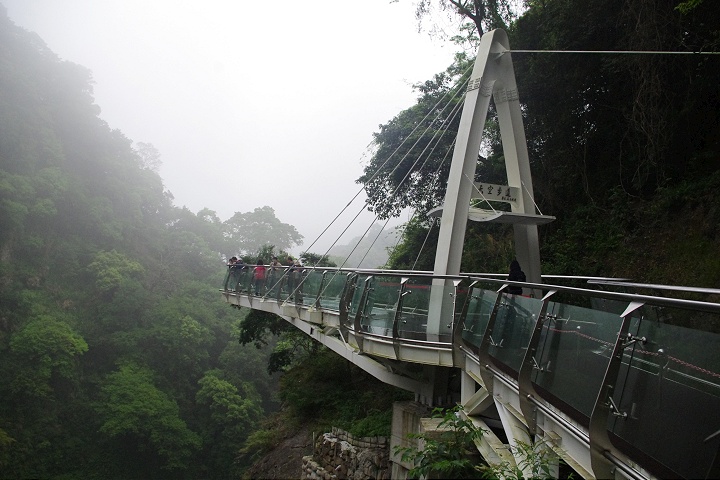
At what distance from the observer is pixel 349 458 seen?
9922 millimetres

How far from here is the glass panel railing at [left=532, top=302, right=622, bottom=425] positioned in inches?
113

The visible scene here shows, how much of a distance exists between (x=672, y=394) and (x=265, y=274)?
12.7 meters

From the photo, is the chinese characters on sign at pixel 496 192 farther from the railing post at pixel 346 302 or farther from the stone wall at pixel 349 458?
the stone wall at pixel 349 458

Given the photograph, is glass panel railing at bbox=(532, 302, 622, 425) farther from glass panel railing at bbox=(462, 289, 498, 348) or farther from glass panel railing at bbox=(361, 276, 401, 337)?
glass panel railing at bbox=(361, 276, 401, 337)

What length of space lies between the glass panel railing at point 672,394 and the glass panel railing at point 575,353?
9.7 inches

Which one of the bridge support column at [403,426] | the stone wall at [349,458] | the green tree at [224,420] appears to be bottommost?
the green tree at [224,420]

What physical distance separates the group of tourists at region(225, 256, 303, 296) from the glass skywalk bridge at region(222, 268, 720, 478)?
230 inches

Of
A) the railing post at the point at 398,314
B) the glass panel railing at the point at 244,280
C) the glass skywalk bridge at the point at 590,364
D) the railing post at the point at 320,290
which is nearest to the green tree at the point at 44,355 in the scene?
the glass panel railing at the point at 244,280

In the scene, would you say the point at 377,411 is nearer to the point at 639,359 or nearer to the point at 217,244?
the point at 639,359

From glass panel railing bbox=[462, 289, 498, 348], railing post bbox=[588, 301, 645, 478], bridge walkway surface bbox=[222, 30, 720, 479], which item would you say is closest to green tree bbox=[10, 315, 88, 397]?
bridge walkway surface bbox=[222, 30, 720, 479]

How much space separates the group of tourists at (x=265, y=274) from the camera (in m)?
12.6

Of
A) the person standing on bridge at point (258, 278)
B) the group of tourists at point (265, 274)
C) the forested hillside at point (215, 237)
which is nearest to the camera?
the forested hillside at point (215, 237)

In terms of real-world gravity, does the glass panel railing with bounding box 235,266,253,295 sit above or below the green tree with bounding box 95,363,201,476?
above

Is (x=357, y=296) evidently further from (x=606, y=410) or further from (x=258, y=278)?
(x=258, y=278)
